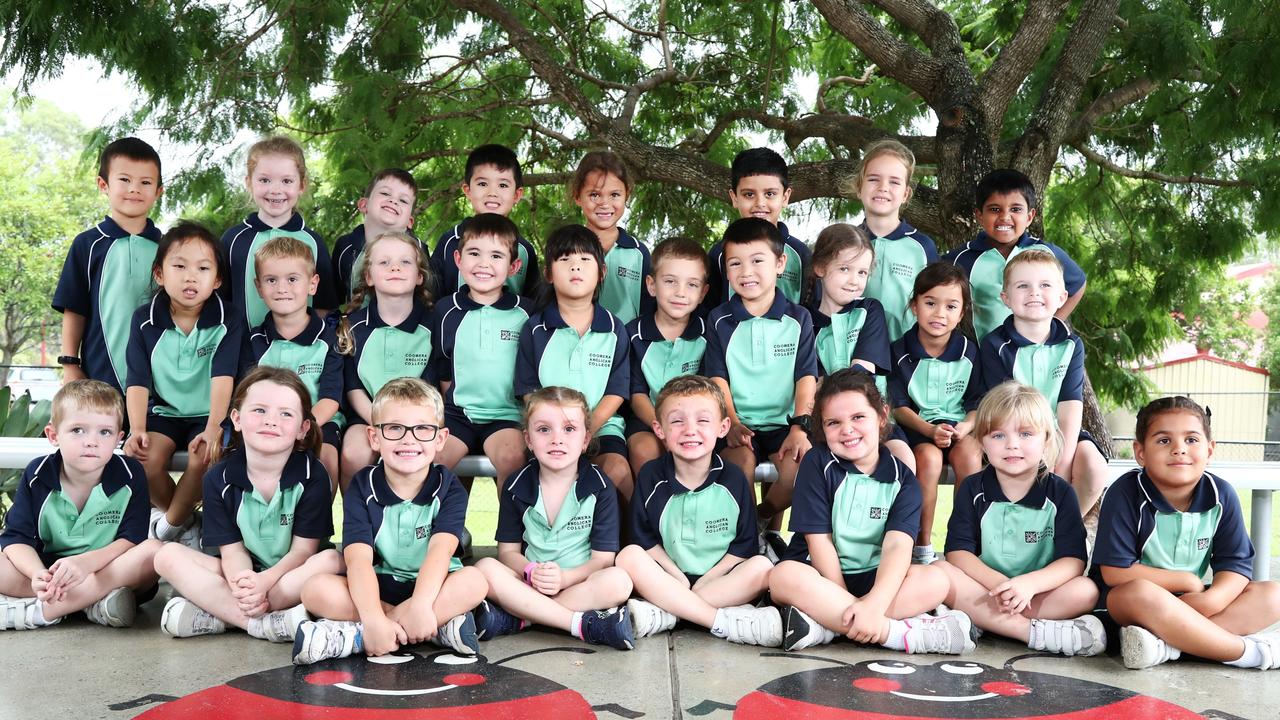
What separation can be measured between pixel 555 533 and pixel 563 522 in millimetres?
42

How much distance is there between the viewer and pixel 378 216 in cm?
433

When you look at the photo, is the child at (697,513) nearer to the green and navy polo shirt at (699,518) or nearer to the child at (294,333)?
the green and navy polo shirt at (699,518)

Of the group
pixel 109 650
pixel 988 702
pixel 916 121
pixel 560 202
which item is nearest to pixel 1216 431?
pixel 916 121

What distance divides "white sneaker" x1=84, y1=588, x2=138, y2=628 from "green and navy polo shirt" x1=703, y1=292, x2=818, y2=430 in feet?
6.63

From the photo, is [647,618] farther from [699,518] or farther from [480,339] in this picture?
[480,339]

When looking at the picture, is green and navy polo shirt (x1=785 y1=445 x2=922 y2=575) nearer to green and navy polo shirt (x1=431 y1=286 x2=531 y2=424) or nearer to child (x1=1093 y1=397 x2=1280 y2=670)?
child (x1=1093 y1=397 x2=1280 y2=670)

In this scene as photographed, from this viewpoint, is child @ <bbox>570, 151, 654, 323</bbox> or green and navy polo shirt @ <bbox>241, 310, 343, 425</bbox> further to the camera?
child @ <bbox>570, 151, 654, 323</bbox>

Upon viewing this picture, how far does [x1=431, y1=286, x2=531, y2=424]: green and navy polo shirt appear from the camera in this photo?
150 inches

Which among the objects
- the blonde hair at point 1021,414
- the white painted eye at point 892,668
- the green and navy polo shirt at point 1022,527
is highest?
the blonde hair at point 1021,414

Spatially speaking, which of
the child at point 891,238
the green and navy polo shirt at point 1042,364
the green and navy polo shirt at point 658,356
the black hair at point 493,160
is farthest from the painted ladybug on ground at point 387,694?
the black hair at point 493,160

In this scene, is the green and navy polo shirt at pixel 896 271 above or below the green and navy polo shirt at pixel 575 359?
above

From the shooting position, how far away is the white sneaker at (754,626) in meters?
3.06

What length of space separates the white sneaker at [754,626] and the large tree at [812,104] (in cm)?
339

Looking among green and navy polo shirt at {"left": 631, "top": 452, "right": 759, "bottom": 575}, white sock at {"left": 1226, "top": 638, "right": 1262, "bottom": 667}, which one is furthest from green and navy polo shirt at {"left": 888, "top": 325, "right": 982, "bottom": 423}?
white sock at {"left": 1226, "top": 638, "right": 1262, "bottom": 667}
